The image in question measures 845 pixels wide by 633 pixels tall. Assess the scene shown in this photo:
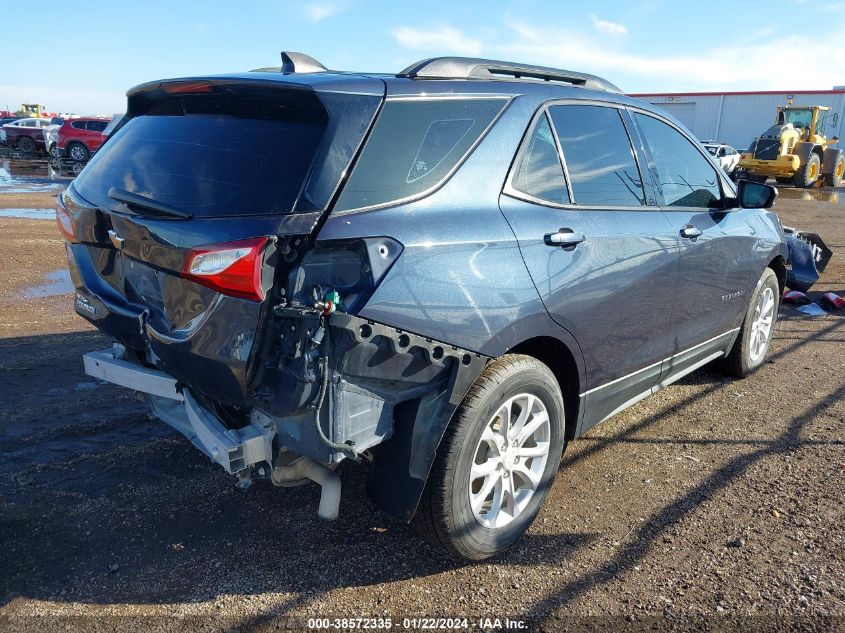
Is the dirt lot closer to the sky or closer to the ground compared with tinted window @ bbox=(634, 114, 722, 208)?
closer to the ground

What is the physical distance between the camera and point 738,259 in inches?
177

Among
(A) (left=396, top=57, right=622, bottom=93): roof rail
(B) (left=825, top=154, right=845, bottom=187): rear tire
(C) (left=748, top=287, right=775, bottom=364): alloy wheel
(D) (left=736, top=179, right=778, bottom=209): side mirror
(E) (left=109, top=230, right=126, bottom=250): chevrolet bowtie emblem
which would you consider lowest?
(B) (left=825, top=154, right=845, bottom=187): rear tire

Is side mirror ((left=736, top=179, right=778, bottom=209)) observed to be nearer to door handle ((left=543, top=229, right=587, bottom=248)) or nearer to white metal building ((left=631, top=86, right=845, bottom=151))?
door handle ((left=543, top=229, right=587, bottom=248))

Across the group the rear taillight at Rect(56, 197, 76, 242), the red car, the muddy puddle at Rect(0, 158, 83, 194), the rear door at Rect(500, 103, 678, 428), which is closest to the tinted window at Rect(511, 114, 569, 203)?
the rear door at Rect(500, 103, 678, 428)

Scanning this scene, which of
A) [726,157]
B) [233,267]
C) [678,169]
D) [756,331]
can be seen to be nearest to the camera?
[233,267]

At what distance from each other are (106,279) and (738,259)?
3.88 metres

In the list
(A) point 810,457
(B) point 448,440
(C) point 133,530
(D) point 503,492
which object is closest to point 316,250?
(B) point 448,440

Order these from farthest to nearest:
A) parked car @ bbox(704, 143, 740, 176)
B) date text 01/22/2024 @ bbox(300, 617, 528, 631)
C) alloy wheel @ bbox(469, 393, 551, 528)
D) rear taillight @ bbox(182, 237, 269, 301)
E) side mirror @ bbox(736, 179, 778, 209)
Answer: parked car @ bbox(704, 143, 740, 176)
side mirror @ bbox(736, 179, 778, 209)
alloy wheel @ bbox(469, 393, 551, 528)
date text 01/22/2024 @ bbox(300, 617, 528, 631)
rear taillight @ bbox(182, 237, 269, 301)

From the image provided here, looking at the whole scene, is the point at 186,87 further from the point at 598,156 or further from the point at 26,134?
the point at 26,134

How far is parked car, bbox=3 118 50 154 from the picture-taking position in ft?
108

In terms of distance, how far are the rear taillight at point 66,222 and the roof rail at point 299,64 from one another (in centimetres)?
122

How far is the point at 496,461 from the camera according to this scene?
9.43 feet

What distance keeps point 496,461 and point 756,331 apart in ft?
10.9

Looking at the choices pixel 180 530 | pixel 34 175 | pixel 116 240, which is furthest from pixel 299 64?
pixel 34 175
